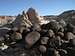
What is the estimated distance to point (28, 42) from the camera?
9.91 m

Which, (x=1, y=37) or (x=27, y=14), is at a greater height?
(x=27, y=14)

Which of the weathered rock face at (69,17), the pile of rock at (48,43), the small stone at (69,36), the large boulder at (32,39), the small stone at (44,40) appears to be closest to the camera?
the pile of rock at (48,43)

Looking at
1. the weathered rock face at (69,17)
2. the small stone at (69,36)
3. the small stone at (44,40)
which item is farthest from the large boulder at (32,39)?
the weathered rock face at (69,17)

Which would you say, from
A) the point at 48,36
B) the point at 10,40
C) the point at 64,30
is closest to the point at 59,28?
the point at 64,30

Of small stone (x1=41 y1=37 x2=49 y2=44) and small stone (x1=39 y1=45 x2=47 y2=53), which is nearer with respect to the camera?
small stone (x1=39 y1=45 x2=47 y2=53)

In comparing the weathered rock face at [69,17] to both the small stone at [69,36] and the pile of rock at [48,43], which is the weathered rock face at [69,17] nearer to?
the pile of rock at [48,43]

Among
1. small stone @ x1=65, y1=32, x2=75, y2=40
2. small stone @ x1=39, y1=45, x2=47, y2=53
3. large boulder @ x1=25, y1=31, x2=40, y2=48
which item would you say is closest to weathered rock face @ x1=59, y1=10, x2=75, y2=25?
small stone @ x1=65, y1=32, x2=75, y2=40

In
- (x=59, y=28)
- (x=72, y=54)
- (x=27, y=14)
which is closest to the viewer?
(x=72, y=54)

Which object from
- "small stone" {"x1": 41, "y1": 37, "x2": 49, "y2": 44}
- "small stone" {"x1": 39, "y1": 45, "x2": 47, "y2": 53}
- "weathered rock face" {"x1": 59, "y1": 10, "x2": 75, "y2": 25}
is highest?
"weathered rock face" {"x1": 59, "y1": 10, "x2": 75, "y2": 25}

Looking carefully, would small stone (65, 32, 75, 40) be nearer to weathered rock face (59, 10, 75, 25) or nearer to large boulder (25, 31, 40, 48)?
large boulder (25, 31, 40, 48)

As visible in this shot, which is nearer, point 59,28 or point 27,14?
point 59,28

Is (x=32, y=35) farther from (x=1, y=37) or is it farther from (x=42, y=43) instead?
(x=1, y=37)

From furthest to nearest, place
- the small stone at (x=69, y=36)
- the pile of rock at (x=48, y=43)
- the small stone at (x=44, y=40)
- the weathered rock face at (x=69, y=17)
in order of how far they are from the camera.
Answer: the weathered rock face at (x=69, y=17) → the small stone at (x=69, y=36) → the small stone at (x=44, y=40) → the pile of rock at (x=48, y=43)

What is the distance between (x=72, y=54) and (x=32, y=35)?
2.40 meters
